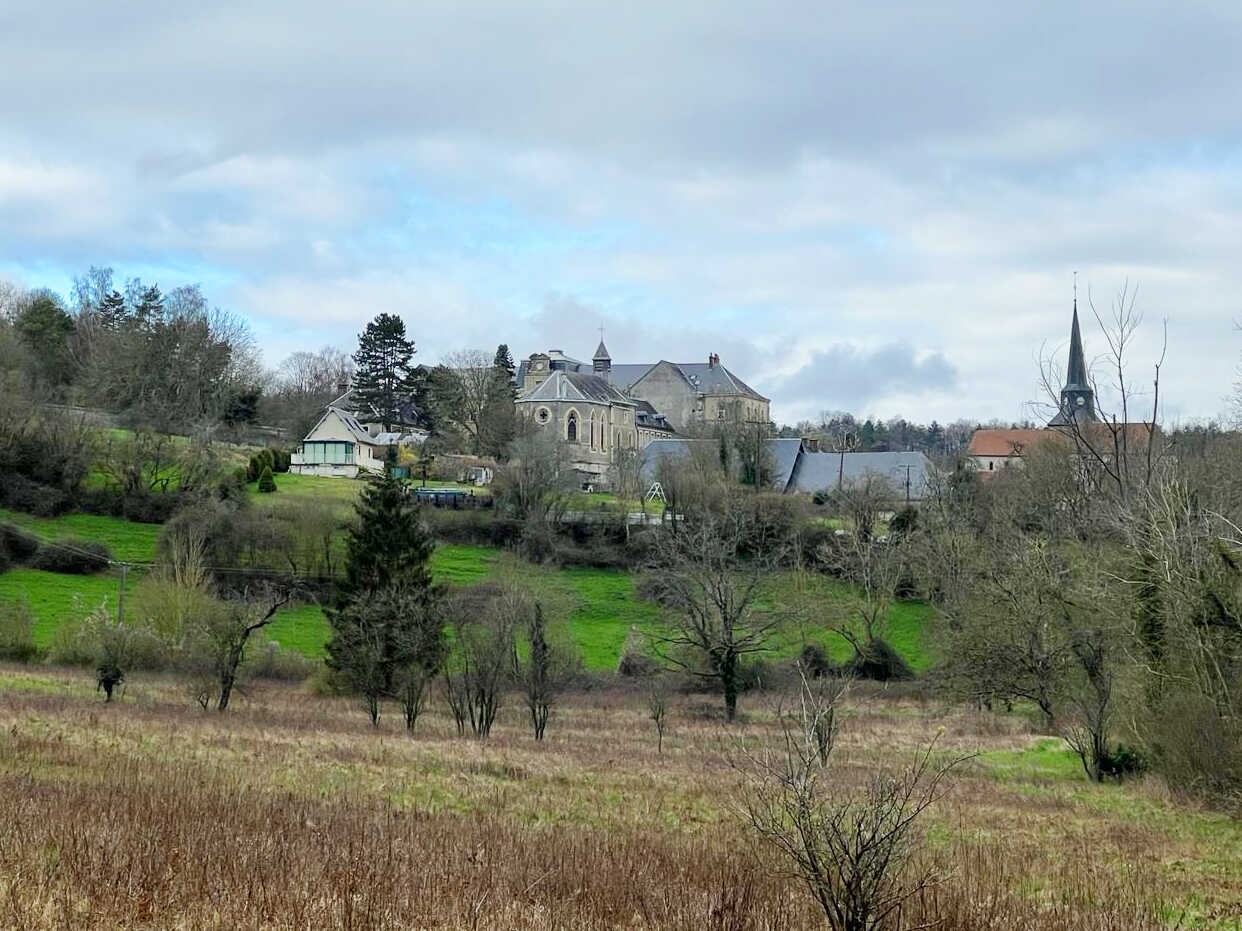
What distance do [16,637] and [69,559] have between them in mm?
13811

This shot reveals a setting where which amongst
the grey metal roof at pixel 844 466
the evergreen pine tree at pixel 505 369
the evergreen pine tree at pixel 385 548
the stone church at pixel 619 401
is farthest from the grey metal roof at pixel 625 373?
the evergreen pine tree at pixel 385 548

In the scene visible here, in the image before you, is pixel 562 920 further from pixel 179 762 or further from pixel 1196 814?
pixel 1196 814

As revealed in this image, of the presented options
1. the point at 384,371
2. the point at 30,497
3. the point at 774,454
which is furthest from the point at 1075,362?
the point at 30,497

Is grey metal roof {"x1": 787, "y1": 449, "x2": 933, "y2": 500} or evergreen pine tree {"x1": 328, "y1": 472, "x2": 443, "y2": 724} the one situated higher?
grey metal roof {"x1": 787, "y1": 449, "x2": 933, "y2": 500}

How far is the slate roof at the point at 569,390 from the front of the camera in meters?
115

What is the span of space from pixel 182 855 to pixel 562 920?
9.92ft

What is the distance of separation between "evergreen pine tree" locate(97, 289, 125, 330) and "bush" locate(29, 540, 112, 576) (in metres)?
43.2

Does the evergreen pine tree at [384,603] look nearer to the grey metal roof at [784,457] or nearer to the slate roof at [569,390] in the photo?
the grey metal roof at [784,457]

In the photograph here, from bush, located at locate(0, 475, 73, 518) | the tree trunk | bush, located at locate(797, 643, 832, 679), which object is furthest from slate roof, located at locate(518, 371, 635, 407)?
the tree trunk

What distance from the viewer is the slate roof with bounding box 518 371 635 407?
378 ft

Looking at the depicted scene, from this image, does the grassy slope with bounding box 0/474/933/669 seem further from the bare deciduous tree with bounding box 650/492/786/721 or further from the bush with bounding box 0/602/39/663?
the bush with bounding box 0/602/39/663

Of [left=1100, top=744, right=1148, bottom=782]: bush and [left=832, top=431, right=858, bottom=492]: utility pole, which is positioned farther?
[left=832, top=431, right=858, bottom=492]: utility pole

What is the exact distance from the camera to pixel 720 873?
9922 mm

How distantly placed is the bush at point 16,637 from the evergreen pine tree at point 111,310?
185 feet
